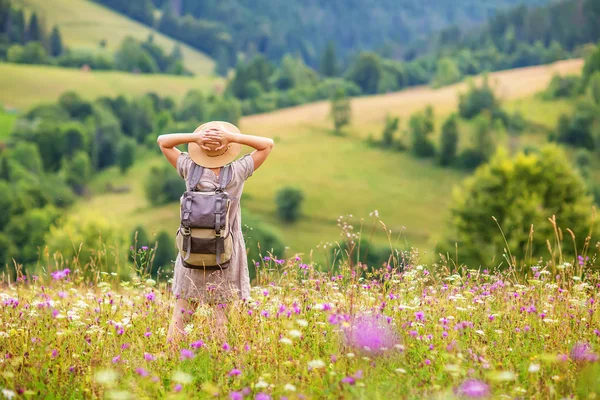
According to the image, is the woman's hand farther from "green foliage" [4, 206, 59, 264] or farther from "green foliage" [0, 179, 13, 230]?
"green foliage" [0, 179, 13, 230]

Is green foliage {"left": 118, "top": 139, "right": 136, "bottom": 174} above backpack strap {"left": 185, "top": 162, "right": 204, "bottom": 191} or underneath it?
underneath

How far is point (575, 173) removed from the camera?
40.6m

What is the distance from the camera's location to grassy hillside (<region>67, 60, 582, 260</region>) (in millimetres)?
85438

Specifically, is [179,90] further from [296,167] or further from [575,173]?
[575,173]

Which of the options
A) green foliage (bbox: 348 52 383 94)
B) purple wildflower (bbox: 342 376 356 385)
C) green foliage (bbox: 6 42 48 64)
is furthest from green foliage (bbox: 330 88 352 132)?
purple wildflower (bbox: 342 376 356 385)

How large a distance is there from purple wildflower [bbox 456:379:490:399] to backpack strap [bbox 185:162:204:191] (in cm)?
292

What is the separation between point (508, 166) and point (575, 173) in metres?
3.95

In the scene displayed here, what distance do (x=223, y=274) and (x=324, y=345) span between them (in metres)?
1.27

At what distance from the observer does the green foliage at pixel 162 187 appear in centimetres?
9469

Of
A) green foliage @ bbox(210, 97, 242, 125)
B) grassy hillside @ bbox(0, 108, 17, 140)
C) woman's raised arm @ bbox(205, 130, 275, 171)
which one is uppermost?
woman's raised arm @ bbox(205, 130, 275, 171)

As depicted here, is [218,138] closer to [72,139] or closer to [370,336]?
[370,336]

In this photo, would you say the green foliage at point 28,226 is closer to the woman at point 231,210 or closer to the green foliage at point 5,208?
the green foliage at point 5,208

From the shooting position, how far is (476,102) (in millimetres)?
120750

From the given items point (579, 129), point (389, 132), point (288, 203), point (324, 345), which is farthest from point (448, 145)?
point (324, 345)
